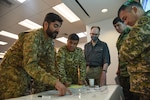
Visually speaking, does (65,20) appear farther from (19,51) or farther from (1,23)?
(19,51)

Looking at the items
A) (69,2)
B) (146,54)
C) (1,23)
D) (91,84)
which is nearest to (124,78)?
(91,84)

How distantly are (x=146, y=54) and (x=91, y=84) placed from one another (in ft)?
2.52

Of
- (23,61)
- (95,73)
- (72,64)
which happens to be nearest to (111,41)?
(95,73)

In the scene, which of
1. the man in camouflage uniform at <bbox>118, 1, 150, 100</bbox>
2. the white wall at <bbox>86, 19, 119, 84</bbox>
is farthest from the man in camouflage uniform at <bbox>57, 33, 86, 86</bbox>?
the white wall at <bbox>86, 19, 119, 84</bbox>

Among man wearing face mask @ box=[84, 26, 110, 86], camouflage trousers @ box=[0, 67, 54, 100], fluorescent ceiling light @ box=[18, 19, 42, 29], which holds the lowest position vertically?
camouflage trousers @ box=[0, 67, 54, 100]

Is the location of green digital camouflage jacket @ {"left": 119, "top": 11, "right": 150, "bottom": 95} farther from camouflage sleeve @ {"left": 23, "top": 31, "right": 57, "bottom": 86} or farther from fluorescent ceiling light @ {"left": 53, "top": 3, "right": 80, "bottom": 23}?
fluorescent ceiling light @ {"left": 53, "top": 3, "right": 80, "bottom": 23}

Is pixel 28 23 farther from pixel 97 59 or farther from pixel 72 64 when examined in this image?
pixel 72 64

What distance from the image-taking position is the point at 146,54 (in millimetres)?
1144

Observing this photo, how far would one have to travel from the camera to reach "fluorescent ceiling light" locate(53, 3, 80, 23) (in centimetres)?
387

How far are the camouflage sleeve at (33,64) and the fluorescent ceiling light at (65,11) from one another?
8.82 ft

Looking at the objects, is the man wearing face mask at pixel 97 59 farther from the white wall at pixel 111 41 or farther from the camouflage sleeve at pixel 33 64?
the white wall at pixel 111 41

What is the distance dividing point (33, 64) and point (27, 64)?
0.05 m

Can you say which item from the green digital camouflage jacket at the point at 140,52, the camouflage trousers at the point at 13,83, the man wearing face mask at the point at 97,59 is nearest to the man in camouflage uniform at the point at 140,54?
the green digital camouflage jacket at the point at 140,52

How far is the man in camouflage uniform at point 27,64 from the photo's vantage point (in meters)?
1.18
